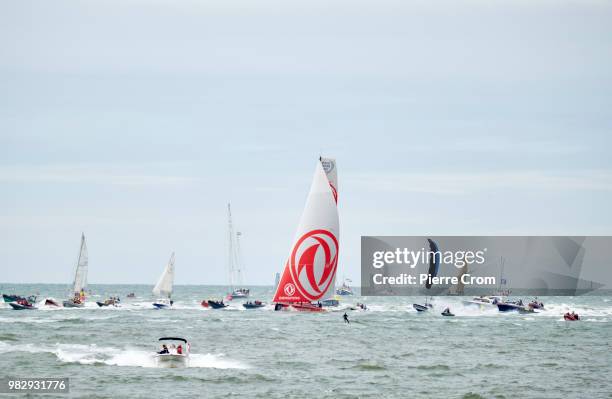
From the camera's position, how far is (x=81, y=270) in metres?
147

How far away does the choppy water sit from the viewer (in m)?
51.6

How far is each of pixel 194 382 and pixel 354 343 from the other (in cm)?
2845

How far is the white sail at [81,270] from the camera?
14650cm

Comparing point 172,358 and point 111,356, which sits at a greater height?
point 172,358

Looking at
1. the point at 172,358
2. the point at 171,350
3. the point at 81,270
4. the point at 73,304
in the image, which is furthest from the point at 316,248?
the point at 81,270

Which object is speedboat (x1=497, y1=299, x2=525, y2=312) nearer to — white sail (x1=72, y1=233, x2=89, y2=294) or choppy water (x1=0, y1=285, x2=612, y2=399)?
choppy water (x1=0, y1=285, x2=612, y2=399)

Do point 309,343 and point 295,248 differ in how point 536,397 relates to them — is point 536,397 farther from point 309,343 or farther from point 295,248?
point 295,248

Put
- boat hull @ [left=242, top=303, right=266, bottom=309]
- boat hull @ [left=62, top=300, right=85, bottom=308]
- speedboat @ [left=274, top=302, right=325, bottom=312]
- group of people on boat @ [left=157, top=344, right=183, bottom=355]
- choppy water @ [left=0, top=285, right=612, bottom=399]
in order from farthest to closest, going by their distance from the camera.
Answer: boat hull @ [left=242, top=303, right=266, bottom=309]
boat hull @ [left=62, top=300, right=85, bottom=308]
speedboat @ [left=274, top=302, right=325, bottom=312]
group of people on boat @ [left=157, top=344, right=183, bottom=355]
choppy water @ [left=0, top=285, right=612, bottom=399]

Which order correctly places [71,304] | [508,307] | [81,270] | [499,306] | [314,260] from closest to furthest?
[314,260] < [508,307] < [499,306] < [71,304] < [81,270]

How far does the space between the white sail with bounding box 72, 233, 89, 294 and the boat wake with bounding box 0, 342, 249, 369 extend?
2940 inches

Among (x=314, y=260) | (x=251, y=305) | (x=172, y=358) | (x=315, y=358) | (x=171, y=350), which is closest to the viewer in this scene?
(x=172, y=358)

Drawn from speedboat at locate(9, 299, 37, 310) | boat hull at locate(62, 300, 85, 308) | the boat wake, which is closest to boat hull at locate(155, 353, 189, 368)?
the boat wake

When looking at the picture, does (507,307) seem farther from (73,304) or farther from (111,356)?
(111,356)

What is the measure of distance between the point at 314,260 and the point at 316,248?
1.38m
